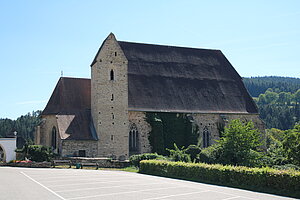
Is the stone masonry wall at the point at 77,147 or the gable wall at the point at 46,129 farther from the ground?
the gable wall at the point at 46,129

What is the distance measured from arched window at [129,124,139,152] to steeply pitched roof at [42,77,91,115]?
558cm

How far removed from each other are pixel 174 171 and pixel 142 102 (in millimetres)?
16870

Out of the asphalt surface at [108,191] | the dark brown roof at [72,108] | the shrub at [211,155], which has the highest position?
the dark brown roof at [72,108]

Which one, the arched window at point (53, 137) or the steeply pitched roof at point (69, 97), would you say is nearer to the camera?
the arched window at point (53, 137)

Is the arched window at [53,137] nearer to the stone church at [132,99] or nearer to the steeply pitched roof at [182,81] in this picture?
the stone church at [132,99]

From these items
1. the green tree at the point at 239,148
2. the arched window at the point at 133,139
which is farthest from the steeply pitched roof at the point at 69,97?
the green tree at the point at 239,148

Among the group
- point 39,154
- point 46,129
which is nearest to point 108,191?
point 39,154

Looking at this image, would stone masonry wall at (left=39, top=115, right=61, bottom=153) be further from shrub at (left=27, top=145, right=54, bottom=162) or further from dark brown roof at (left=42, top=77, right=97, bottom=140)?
shrub at (left=27, top=145, right=54, bottom=162)

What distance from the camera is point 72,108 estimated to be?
42.9 meters

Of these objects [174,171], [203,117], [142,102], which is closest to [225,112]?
[203,117]

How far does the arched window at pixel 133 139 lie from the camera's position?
42.7m

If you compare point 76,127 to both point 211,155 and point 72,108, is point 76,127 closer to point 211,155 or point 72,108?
point 72,108

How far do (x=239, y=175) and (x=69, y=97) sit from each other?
84.3 feet

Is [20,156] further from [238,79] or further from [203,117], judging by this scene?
[238,79]
